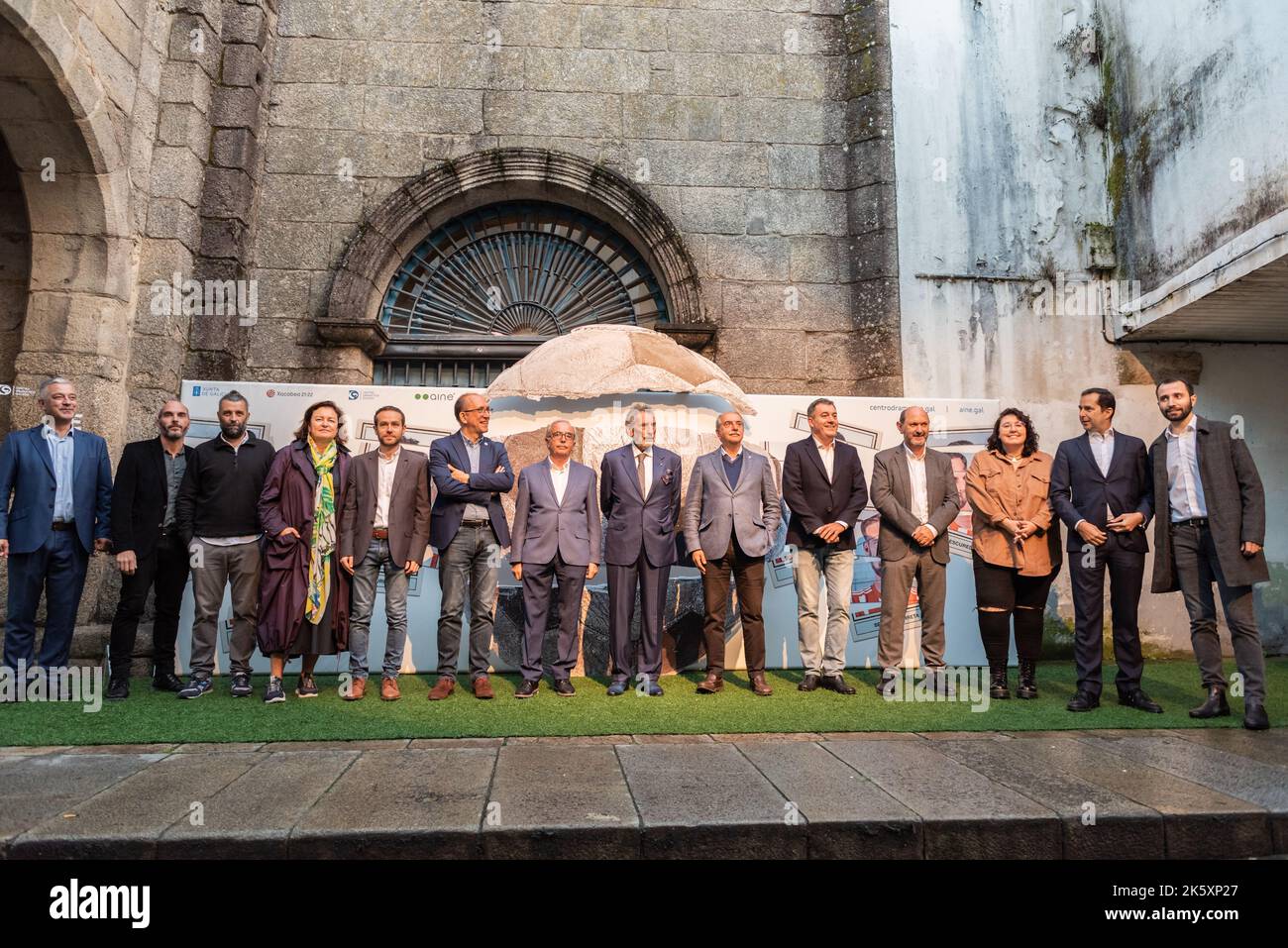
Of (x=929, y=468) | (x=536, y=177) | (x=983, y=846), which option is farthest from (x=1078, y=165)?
(x=983, y=846)

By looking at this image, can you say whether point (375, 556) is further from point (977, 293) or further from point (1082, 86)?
point (1082, 86)

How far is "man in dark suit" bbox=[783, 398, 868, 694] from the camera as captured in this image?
582 cm

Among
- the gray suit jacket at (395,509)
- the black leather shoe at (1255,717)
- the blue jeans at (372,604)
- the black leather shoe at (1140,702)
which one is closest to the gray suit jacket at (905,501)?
the black leather shoe at (1140,702)

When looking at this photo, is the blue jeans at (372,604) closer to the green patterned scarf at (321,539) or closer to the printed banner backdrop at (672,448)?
the green patterned scarf at (321,539)

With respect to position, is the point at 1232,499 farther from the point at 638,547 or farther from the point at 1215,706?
the point at 638,547

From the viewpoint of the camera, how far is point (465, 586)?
5.68 metres

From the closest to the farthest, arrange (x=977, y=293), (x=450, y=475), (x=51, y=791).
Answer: (x=51, y=791)
(x=450, y=475)
(x=977, y=293)

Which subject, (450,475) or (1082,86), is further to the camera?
(1082,86)

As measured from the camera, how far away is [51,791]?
3.34 metres

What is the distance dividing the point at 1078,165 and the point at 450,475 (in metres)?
7.00

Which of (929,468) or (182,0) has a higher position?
(182,0)

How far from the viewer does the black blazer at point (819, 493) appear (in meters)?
5.82

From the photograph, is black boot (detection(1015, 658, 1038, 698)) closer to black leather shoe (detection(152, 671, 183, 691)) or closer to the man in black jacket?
the man in black jacket

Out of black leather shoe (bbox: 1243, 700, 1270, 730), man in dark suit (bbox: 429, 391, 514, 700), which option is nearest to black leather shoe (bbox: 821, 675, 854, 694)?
black leather shoe (bbox: 1243, 700, 1270, 730)
